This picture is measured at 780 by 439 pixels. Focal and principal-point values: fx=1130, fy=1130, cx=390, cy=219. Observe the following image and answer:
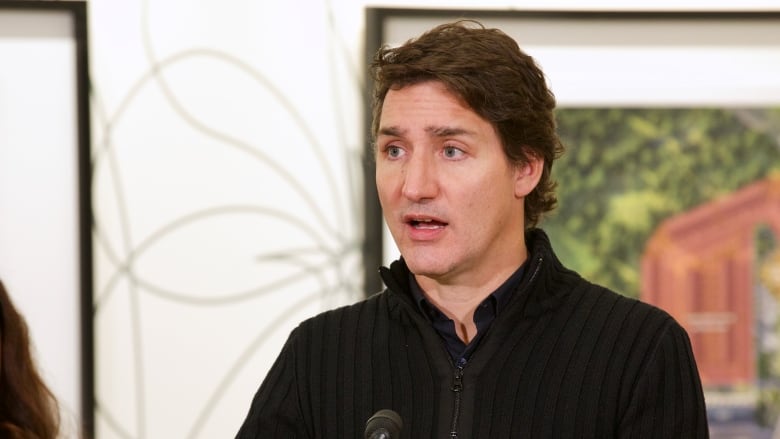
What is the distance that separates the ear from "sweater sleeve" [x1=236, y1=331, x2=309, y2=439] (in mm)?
375

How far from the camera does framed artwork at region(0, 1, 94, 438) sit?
1958 millimetres

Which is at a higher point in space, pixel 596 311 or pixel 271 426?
pixel 596 311

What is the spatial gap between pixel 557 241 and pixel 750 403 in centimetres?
46

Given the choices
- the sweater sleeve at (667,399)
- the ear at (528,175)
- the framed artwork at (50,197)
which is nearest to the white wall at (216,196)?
the framed artwork at (50,197)

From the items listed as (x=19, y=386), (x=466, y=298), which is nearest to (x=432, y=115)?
(x=466, y=298)

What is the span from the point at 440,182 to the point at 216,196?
0.75m

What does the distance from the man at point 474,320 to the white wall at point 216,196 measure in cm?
52

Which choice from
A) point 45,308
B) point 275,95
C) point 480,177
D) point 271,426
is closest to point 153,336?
point 45,308

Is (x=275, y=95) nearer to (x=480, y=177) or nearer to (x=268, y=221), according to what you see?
(x=268, y=221)

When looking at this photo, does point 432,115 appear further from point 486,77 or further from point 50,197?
point 50,197

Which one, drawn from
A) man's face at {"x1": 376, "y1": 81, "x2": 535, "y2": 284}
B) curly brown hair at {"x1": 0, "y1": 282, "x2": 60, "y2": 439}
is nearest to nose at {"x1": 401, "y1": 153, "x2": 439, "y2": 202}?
man's face at {"x1": 376, "y1": 81, "x2": 535, "y2": 284}

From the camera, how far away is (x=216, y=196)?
6.62 feet

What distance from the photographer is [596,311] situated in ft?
4.70

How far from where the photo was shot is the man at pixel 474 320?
1.35 m
